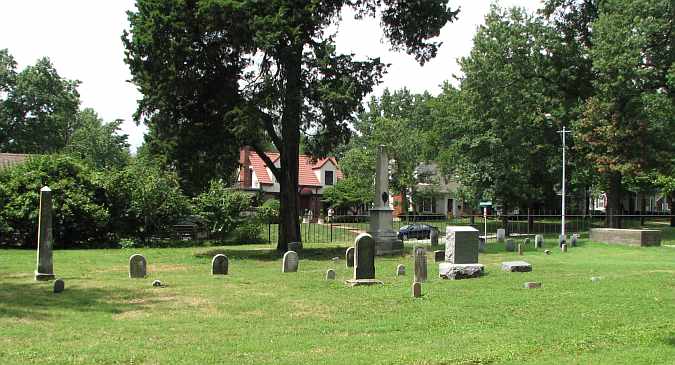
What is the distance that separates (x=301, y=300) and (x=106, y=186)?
850 inches

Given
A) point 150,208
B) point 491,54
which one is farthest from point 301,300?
point 491,54

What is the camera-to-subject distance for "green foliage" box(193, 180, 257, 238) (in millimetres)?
33656

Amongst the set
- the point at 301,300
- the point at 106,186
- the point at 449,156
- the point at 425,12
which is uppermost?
the point at 425,12

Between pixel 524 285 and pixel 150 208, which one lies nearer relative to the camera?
pixel 524 285

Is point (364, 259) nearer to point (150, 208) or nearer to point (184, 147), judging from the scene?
point (184, 147)

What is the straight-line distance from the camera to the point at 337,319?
9719mm

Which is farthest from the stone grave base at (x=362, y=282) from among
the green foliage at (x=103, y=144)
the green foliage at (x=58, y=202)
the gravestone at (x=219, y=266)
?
the green foliage at (x=103, y=144)

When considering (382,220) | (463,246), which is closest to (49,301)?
(463,246)

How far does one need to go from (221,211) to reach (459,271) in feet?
69.3

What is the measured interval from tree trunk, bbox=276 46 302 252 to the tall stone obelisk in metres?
3.38

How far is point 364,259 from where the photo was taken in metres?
14.1

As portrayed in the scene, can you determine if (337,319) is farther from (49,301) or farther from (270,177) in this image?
(270,177)

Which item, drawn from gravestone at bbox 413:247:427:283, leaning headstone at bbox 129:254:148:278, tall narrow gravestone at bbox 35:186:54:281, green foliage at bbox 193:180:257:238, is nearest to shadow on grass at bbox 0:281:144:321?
tall narrow gravestone at bbox 35:186:54:281

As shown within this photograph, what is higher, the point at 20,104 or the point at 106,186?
the point at 20,104
